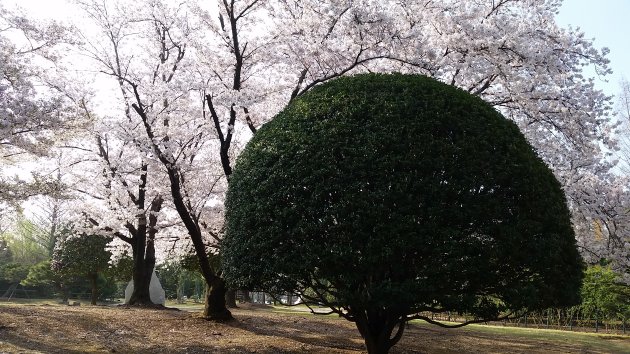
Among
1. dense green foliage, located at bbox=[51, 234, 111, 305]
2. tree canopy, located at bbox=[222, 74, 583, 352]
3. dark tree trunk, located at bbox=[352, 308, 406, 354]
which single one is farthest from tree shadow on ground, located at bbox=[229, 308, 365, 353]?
dense green foliage, located at bbox=[51, 234, 111, 305]

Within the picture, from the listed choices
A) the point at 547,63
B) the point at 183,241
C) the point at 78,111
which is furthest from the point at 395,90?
the point at 183,241

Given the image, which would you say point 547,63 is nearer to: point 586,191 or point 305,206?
point 586,191

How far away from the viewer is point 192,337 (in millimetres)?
9547

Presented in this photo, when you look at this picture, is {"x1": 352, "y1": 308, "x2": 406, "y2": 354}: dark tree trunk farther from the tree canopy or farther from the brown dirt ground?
the brown dirt ground

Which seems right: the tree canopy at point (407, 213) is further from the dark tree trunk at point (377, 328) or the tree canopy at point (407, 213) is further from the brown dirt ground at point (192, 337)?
the brown dirt ground at point (192, 337)

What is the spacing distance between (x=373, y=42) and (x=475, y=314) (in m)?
5.82

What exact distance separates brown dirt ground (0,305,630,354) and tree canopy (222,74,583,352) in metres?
3.28

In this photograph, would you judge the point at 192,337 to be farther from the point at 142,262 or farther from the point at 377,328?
the point at 142,262

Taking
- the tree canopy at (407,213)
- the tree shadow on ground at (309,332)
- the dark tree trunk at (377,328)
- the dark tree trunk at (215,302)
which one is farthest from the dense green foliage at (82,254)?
the dark tree trunk at (377,328)

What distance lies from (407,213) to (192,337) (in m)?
6.02

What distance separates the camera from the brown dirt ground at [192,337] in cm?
841

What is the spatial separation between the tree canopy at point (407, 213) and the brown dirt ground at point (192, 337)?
3.28 meters

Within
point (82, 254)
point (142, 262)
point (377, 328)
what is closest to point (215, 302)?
point (377, 328)

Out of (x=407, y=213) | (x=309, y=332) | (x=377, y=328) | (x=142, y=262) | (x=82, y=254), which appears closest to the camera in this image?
(x=407, y=213)
